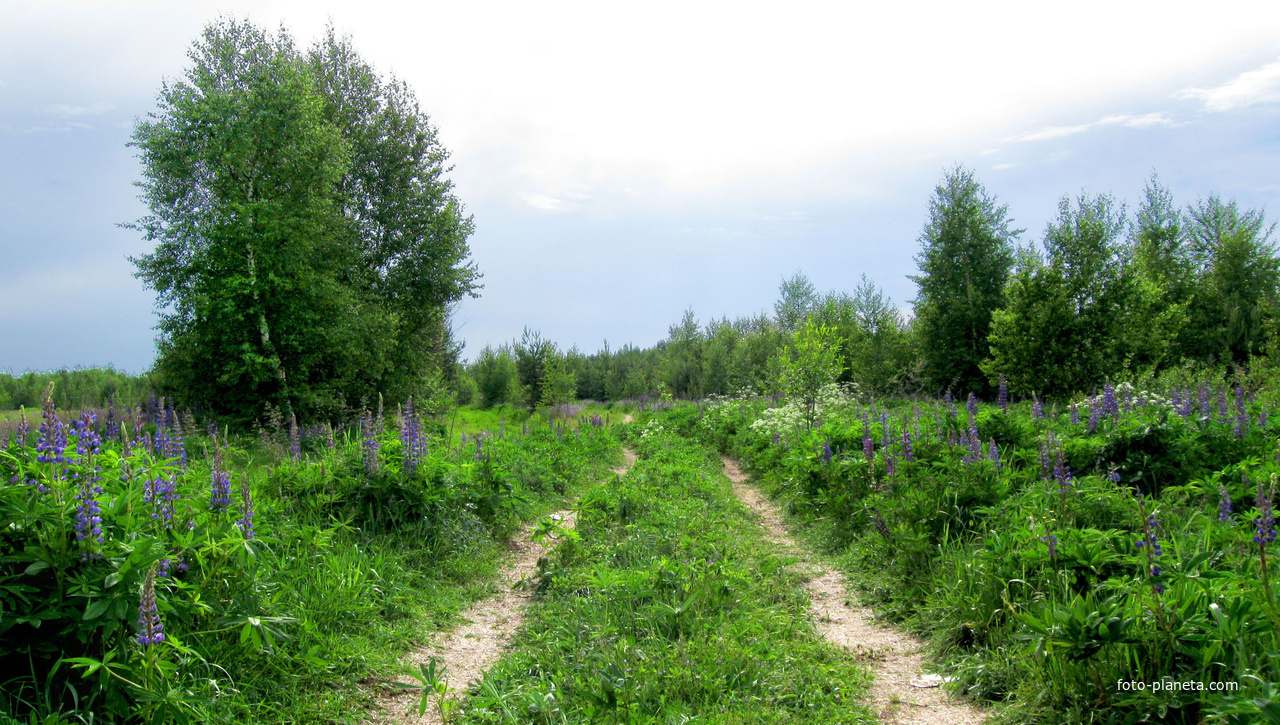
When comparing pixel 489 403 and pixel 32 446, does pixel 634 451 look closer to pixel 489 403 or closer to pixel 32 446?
pixel 32 446

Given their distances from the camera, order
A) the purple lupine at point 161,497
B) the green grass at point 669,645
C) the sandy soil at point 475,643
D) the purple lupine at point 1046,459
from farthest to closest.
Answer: the purple lupine at point 1046,459
the sandy soil at point 475,643
the purple lupine at point 161,497
the green grass at point 669,645

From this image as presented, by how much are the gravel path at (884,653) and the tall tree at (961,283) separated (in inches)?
991

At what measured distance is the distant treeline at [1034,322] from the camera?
16438 millimetres

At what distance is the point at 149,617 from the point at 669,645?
2845mm

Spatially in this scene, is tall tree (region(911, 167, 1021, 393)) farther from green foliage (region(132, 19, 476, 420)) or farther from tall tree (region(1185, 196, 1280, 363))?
green foliage (region(132, 19, 476, 420))

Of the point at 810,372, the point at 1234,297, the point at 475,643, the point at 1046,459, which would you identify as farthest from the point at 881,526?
the point at 1234,297

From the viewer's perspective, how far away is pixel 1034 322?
16.5 meters

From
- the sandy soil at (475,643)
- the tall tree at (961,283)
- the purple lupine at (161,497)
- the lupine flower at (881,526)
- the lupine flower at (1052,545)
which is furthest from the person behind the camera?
the tall tree at (961,283)

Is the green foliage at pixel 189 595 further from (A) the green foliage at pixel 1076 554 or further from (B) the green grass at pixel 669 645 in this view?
(A) the green foliage at pixel 1076 554

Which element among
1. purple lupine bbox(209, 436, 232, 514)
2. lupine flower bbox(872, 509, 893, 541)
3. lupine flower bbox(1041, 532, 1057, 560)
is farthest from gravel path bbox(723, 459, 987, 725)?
purple lupine bbox(209, 436, 232, 514)

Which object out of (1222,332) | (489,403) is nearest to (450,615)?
(489,403)

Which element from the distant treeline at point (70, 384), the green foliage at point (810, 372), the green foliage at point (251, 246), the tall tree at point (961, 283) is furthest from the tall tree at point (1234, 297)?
the distant treeline at point (70, 384)

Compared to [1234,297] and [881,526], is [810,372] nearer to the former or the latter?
[881,526]

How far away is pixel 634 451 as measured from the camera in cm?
1684
